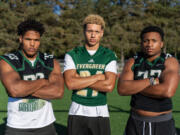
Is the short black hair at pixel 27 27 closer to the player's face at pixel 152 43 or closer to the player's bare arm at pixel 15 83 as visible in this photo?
the player's bare arm at pixel 15 83

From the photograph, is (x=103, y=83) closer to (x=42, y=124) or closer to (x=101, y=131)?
(x=101, y=131)

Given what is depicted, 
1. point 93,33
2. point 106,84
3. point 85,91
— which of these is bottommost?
point 85,91

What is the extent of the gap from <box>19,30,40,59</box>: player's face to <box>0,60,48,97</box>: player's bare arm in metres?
0.33

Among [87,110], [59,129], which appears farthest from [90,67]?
[59,129]

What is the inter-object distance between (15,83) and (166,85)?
2128 mm

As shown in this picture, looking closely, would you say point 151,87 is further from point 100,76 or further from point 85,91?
point 85,91

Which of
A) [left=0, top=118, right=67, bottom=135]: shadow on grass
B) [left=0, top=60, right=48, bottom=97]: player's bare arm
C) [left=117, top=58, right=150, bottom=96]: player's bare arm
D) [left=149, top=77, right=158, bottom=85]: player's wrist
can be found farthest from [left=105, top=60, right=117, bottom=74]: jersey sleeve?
[left=0, top=118, right=67, bottom=135]: shadow on grass

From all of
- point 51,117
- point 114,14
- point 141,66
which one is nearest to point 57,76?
point 51,117

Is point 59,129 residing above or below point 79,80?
below

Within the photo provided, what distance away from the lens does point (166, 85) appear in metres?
3.29

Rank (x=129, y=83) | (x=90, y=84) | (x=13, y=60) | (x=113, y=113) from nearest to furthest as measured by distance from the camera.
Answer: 1. (x=13, y=60)
2. (x=129, y=83)
3. (x=90, y=84)
4. (x=113, y=113)

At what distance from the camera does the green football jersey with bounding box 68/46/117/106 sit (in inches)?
146

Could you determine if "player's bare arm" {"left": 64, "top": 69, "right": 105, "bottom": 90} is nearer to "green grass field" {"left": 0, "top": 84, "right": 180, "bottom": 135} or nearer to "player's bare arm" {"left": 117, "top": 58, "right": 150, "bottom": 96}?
"player's bare arm" {"left": 117, "top": 58, "right": 150, "bottom": 96}

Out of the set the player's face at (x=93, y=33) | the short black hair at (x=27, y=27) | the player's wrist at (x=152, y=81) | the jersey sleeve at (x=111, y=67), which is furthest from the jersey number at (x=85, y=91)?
the short black hair at (x=27, y=27)
